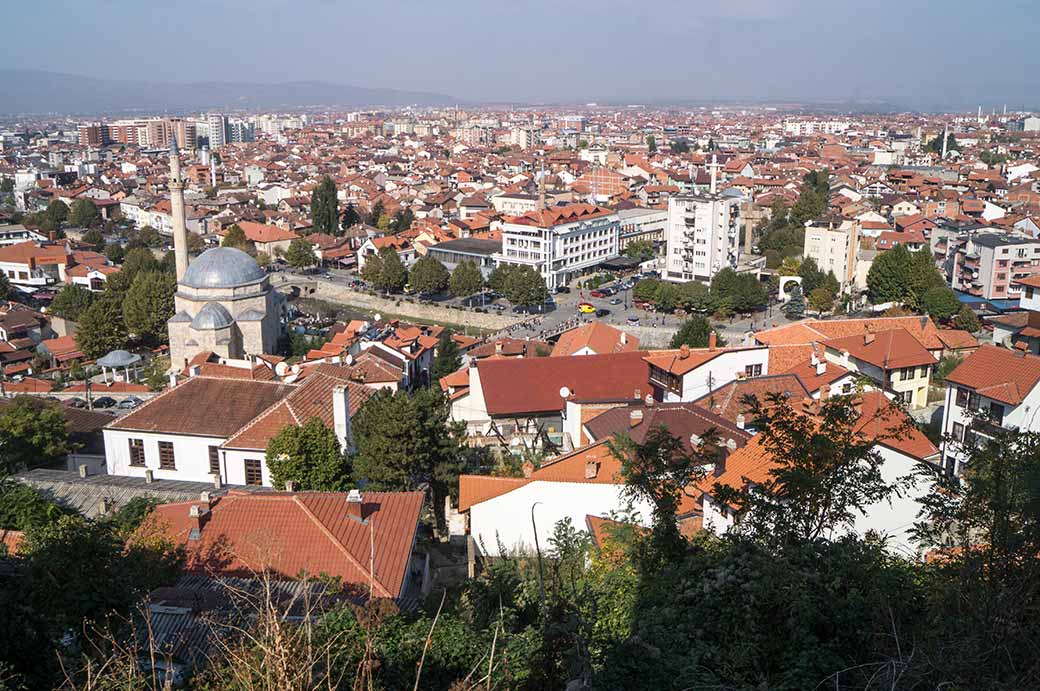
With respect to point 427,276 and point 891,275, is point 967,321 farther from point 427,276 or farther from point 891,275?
point 427,276

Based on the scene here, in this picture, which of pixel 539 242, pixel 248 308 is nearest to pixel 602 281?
pixel 539 242

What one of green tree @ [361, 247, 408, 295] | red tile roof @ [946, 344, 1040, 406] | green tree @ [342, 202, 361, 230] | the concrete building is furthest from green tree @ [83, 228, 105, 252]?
red tile roof @ [946, 344, 1040, 406]

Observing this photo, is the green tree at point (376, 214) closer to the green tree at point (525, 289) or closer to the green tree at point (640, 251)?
the green tree at point (640, 251)

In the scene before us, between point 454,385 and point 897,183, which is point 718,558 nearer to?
point 454,385

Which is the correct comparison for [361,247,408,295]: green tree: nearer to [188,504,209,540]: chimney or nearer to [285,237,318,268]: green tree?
[285,237,318,268]: green tree

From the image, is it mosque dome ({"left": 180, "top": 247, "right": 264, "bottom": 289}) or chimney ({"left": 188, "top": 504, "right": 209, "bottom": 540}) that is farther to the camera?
mosque dome ({"left": 180, "top": 247, "right": 264, "bottom": 289})

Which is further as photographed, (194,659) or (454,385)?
(454,385)

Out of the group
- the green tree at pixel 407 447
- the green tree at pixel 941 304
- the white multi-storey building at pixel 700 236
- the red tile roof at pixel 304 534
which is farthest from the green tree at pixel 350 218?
the red tile roof at pixel 304 534

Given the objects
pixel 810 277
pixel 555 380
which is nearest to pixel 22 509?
pixel 555 380
